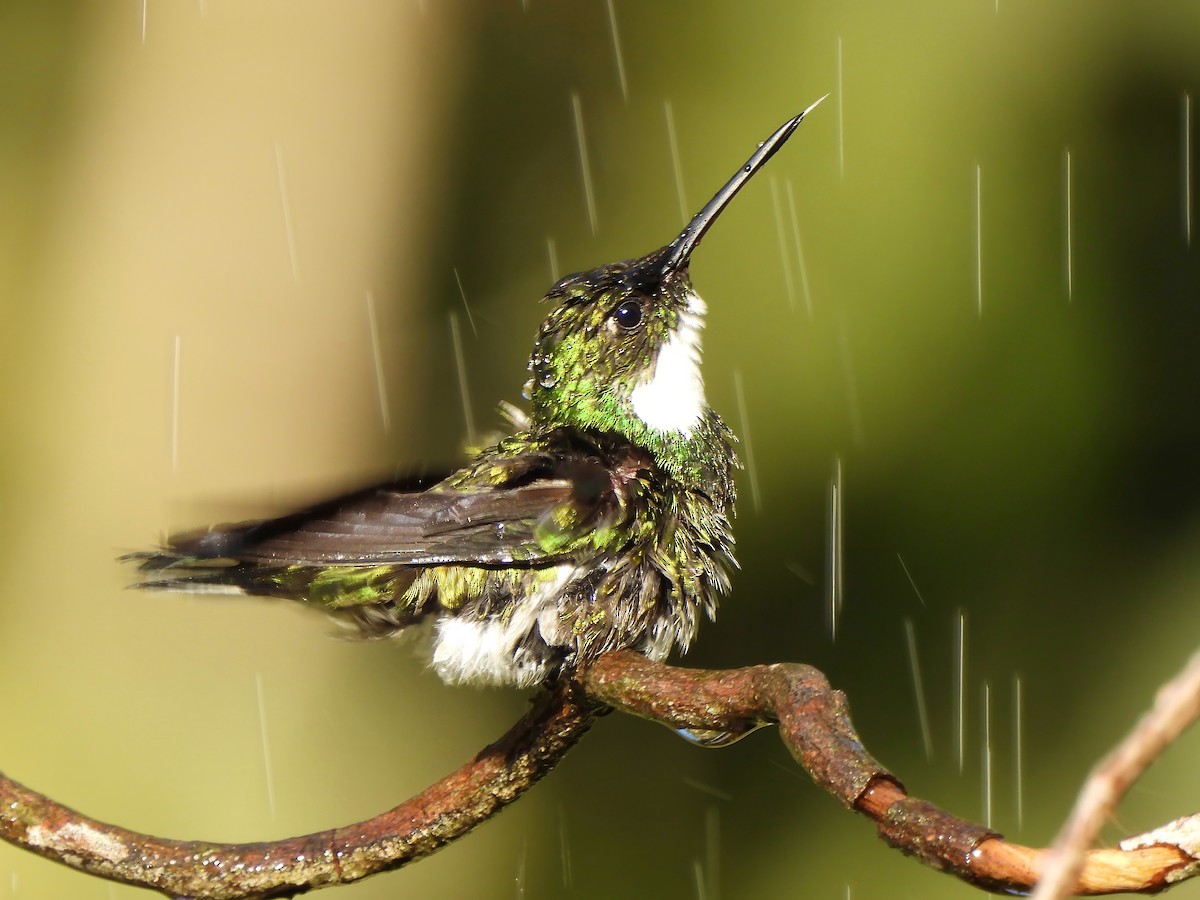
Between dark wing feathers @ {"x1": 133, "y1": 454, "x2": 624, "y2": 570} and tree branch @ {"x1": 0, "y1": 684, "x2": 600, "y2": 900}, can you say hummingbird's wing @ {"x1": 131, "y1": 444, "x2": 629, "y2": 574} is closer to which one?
dark wing feathers @ {"x1": 133, "y1": 454, "x2": 624, "y2": 570}

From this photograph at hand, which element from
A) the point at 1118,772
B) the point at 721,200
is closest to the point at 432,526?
the point at 721,200

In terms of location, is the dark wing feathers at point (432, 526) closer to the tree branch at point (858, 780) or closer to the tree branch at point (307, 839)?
the tree branch at point (307, 839)

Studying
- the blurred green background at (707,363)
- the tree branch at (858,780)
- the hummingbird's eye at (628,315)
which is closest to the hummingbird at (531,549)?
the hummingbird's eye at (628,315)

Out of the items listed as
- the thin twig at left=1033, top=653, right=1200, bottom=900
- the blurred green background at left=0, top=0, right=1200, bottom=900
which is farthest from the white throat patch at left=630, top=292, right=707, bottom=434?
the thin twig at left=1033, top=653, right=1200, bottom=900

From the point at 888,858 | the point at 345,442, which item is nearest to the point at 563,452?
the point at 345,442

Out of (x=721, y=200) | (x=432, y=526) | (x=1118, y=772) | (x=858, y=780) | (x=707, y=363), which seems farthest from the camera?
(x=707, y=363)

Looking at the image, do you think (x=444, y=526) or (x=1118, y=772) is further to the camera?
(x=444, y=526)

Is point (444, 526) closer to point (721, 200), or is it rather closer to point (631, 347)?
point (631, 347)
